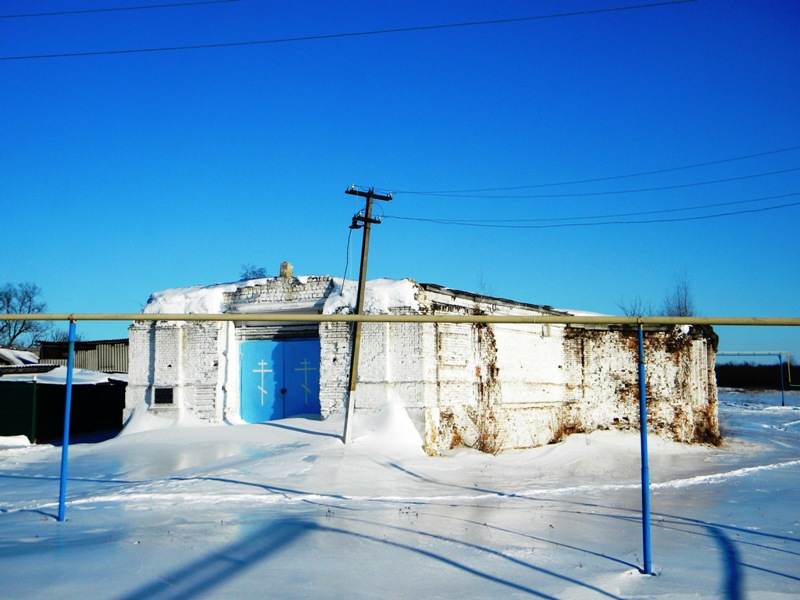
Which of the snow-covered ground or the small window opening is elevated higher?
the small window opening

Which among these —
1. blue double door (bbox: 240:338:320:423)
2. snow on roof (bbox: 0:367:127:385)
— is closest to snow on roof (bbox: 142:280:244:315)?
blue double door (bbox: 240:338:320:423)

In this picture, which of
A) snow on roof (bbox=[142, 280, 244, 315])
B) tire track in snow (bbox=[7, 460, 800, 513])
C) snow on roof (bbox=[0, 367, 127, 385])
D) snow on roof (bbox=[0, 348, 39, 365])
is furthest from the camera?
snow on roof (bbox=[0, 348, 39, 365])

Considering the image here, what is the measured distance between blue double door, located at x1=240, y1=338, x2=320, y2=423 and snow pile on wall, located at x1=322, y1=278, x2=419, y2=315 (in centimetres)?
121

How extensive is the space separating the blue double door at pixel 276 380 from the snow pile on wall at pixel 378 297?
3.97ft

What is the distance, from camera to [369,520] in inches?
319

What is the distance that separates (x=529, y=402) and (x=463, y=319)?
10.5m

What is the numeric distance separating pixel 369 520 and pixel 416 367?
243 inches

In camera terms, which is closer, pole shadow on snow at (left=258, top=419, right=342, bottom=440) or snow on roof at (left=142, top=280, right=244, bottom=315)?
pole shadow on snow at (left=258, top=419, right=342, bottom=440)

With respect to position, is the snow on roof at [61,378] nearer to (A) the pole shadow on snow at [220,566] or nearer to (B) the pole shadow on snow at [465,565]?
(A) the pole shadow on snow at [220,566]

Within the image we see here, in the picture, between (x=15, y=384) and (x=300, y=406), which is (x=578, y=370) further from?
(x=15, y=384)

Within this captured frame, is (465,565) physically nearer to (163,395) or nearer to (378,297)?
(378,297)

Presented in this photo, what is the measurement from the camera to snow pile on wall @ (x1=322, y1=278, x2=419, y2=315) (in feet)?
47.2

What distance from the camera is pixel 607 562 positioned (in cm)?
635

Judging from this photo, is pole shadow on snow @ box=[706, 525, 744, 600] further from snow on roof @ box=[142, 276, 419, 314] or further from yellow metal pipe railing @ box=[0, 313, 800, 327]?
snow on roof @ box=[142, 276, 419, 314]
